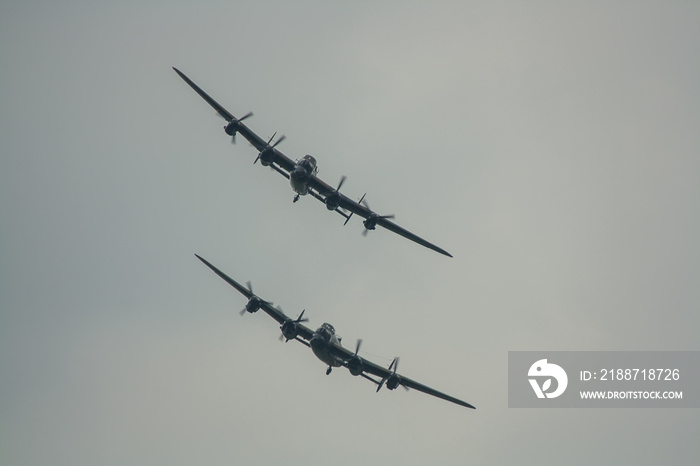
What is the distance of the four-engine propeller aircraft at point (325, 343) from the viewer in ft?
246

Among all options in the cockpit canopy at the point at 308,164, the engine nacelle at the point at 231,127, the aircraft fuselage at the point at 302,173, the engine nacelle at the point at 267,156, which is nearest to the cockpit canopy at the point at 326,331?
the aircraft fuselage at the point at 302,173

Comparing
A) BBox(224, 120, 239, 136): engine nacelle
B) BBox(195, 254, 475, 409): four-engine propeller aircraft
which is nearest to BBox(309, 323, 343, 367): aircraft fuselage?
BBox(195, 254, 475, 409): four-engine propeller aircraft

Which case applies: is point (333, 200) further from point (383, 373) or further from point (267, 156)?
point (383, 373)

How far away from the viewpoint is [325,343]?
245ft

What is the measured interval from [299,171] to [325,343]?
51.6 ft

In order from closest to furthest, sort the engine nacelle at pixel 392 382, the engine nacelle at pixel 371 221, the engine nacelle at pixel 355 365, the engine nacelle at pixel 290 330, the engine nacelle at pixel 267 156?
the engine nacelle at pixel 290 330
the engine nacelle at pixel 355 365
the engine nacelle at pixel 267 156
the engine nacelle at pixel 371 221
the engine nacelle at pixel 392 382

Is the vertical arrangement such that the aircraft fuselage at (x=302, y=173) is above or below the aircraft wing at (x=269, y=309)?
above

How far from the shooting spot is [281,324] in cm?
7925

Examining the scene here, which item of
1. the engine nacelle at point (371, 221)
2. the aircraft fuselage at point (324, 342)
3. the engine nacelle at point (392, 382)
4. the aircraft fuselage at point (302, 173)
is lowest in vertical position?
the aircraft fuselage at point (324, 342)

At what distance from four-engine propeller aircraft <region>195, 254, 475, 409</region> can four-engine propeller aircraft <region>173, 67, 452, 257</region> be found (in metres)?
10.2

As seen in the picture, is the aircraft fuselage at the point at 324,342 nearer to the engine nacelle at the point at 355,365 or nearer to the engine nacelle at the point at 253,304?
the engine nacelle at the point at 355,365

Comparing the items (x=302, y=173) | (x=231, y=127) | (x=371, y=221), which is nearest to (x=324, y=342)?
(x=371, y=221)

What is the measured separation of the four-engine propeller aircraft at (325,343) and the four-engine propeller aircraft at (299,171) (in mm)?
10200

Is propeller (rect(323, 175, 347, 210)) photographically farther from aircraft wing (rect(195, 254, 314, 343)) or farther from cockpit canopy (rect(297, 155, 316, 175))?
aircraft wing (rect(195, 254, 314, 343))
